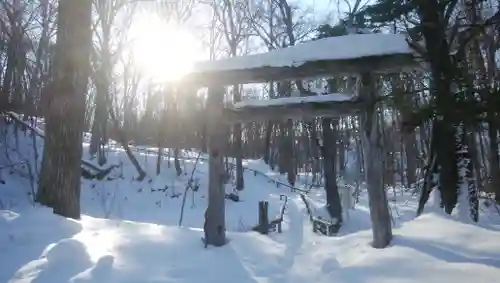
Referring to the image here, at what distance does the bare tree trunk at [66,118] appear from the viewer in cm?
680

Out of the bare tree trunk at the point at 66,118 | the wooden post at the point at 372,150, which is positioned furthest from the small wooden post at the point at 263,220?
the wooden post at the point at 372,150

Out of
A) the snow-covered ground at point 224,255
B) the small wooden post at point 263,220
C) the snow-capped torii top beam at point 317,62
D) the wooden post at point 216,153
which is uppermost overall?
the snow-capped torii top beam at point 317,62

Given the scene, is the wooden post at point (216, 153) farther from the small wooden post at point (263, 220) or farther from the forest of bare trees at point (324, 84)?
the small wooden post at point (263, 220)

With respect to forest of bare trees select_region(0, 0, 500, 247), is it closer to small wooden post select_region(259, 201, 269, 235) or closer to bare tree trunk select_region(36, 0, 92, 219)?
bare tree trunk select_region(36, 0, 92, 219)

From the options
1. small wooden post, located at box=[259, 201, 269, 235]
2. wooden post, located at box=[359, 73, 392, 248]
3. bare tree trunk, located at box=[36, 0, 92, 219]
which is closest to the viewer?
wooden post, located at box=[359, 73, 392, 248]

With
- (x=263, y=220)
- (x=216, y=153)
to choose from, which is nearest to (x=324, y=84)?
(x=263, y=220)

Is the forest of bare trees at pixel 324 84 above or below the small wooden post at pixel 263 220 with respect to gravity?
above

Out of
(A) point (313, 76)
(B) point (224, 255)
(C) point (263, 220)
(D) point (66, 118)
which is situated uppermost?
(A) point (313, 76)

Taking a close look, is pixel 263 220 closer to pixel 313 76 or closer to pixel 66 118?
pixel 66 118

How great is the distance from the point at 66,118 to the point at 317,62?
359 centimetres

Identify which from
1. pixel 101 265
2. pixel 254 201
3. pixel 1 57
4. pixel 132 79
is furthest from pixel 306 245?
pixel 132 79

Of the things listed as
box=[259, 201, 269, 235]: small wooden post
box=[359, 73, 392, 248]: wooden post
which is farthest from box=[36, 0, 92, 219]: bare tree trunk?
box=[259, 201, 269, 235]: small wooden post

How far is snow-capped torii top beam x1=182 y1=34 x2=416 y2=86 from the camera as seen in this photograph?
5.57m

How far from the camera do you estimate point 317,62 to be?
5.84m
